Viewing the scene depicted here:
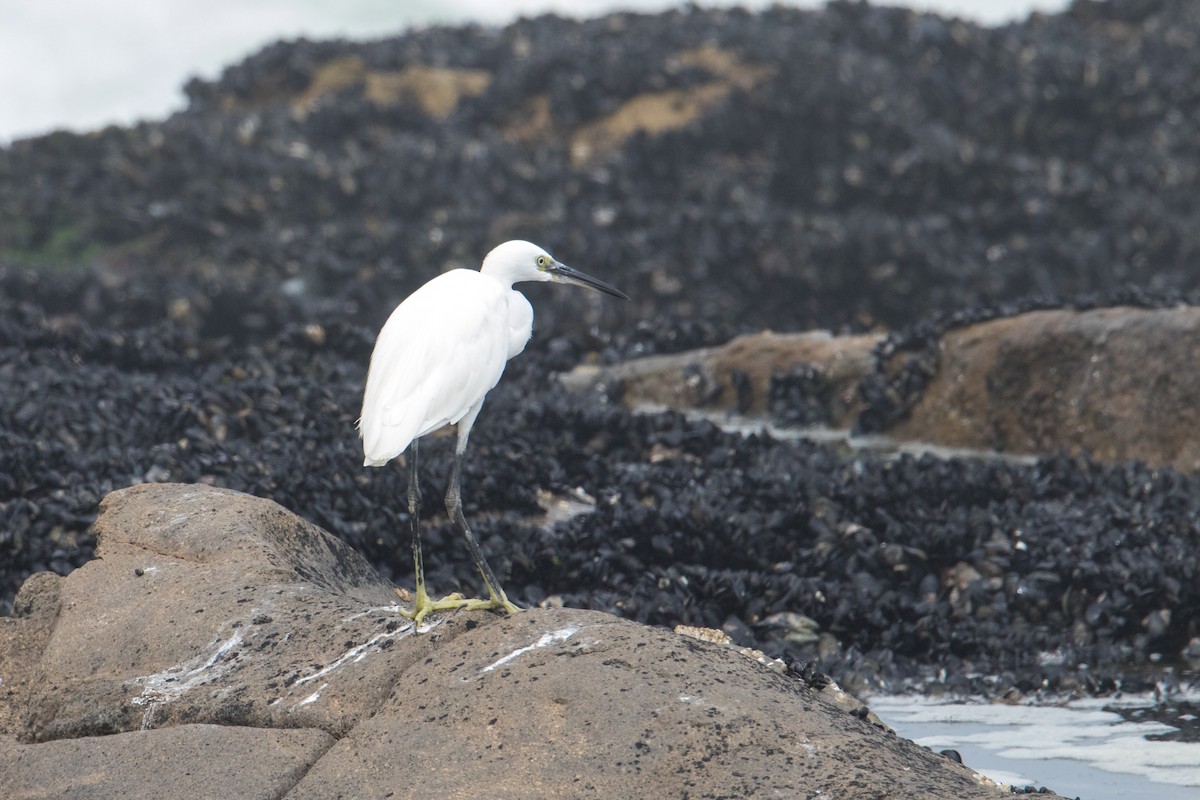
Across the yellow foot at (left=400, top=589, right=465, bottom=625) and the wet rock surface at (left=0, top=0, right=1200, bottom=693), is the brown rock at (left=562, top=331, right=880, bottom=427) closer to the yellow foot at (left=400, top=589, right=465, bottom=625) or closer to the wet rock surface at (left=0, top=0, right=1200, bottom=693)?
the wet rock surface at (left=0, top=0, right=1200, bottom=693)

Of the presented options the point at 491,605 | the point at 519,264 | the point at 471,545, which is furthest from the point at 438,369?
the point at 491,605

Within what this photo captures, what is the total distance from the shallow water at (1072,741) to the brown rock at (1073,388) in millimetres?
3722

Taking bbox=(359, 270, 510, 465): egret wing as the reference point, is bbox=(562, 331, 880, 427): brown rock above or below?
below

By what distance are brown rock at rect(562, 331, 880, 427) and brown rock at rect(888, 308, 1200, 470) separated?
26.3 inches

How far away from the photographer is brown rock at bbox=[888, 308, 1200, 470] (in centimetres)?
902

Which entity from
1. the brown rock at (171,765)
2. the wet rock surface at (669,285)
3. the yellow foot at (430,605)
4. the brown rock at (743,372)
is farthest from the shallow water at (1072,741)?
the brown rock at (743,372)

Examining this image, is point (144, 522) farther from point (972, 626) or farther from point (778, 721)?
point (972, 626)

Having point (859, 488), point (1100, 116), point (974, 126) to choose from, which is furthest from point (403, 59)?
point (859, 488)

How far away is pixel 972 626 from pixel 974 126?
44.9 ft

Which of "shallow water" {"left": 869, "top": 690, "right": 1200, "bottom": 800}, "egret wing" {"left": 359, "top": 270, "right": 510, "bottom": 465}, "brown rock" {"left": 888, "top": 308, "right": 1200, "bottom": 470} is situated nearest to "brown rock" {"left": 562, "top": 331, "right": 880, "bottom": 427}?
"brown rock" {"left": 888, "top": 308, "right": 1200, "bottom": 470}

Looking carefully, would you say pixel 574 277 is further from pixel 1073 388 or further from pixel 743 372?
pixel 743 372

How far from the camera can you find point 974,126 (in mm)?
18891

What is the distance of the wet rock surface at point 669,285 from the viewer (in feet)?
22.5

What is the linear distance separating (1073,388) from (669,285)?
662 centimetres
